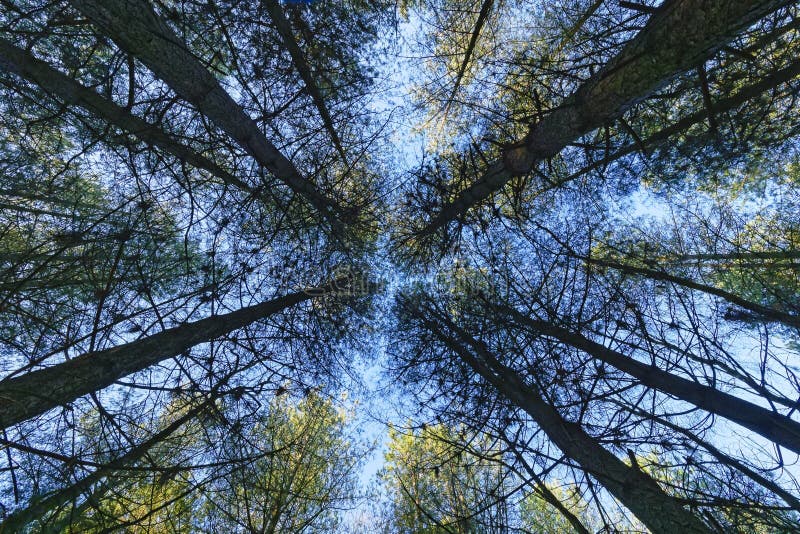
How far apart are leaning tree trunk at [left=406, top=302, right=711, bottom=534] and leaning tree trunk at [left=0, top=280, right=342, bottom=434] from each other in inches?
114

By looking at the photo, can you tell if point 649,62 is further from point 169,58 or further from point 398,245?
point 398,245

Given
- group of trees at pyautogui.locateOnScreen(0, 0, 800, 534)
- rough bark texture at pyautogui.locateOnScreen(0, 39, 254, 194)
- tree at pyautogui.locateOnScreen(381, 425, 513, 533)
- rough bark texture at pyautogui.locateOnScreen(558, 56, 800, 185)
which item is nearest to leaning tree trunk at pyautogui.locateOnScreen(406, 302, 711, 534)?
group of trees at pyautogui.locateOnScreen(0, 0, 800, 534)

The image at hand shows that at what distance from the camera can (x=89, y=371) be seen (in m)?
2.39

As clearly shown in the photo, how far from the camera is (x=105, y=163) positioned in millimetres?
4402

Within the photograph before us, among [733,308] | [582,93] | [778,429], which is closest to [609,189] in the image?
[733,308]

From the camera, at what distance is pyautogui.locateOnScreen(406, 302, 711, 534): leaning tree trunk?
85.4 inches

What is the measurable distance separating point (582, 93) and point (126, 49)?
127 inches

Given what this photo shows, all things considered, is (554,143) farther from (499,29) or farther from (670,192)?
(670,192)

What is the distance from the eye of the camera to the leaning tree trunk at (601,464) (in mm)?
2168

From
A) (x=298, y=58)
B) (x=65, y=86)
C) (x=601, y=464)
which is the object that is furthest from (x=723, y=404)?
(x=65, y=86)

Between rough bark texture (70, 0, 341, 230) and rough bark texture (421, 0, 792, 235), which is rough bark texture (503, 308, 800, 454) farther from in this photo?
rough bark texture (70, 0, 341, 230)

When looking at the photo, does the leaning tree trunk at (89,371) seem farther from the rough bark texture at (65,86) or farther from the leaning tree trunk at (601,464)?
the leaning tree trunk at (601,464)

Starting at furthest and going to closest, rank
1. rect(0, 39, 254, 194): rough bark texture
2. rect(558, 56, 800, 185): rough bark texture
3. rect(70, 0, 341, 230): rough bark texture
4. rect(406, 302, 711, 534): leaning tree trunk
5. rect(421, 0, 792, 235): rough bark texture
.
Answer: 1. rect(558, 56, 800, 185): rough bark texture
2. rect(0, 39, 254, 194): rough bark texture
3. rect(406, 302, 711, 534): leaning tree trunk
4. rect(70, 0, 341, 230): rough bark texture
5. rect(421, 0, 792, 235): rough bark texture

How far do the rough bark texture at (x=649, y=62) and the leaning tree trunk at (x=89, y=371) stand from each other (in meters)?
3.56
